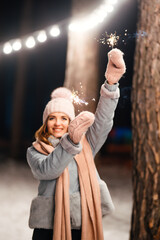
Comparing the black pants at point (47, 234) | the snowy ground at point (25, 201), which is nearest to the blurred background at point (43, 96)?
the snowy ground at point (25, 201)

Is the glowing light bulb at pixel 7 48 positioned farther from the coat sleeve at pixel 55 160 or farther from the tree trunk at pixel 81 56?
the coat sleeve at pixel 55 160

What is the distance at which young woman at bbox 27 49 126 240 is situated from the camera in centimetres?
190

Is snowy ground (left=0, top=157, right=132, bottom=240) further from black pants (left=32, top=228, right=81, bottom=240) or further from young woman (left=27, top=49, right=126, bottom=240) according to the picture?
young woman (left=27, top=49, right=126, bottom=240)

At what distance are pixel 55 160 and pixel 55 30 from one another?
1732 mm

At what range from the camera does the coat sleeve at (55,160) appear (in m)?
1.79

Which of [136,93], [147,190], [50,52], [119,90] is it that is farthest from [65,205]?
[50,52]

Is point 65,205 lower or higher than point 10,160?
lower

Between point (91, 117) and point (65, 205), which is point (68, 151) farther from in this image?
point (65, 205)

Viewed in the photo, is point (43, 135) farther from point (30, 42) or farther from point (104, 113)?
point (30, 42)

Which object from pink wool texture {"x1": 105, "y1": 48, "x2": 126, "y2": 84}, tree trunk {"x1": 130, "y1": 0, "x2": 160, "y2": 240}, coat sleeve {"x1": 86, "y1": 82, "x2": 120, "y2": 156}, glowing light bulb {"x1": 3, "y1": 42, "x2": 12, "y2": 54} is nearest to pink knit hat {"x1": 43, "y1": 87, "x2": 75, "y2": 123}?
coat sleeve {"x1": 86, "y1": 82, "x2": 120, "y2": 156}

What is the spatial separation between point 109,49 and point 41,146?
0.76 meters

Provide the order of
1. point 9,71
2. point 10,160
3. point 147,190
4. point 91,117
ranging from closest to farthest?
point 91,117
point 147,190
point 10,160
point 9,71

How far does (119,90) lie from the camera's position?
78.9 inches

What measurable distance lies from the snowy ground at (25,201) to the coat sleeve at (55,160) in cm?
224
